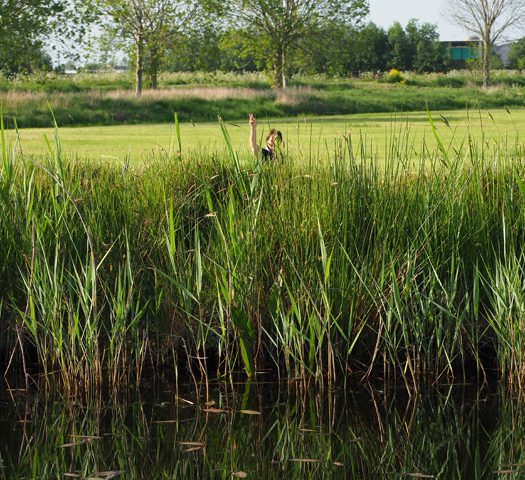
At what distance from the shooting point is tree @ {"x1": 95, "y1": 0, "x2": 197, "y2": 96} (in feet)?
115

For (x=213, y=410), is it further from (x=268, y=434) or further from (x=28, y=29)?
(x=28, y=29)

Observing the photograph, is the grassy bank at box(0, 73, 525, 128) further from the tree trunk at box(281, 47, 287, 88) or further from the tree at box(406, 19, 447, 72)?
the tree at box(406, 19, 447, 72)

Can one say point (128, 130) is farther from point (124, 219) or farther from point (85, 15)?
point (124, 219)

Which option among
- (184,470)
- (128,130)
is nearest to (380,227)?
(184,470)

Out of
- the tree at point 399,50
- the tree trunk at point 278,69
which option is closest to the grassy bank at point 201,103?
the tree trunk at point 278,69

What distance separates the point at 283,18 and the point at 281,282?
35320 mm

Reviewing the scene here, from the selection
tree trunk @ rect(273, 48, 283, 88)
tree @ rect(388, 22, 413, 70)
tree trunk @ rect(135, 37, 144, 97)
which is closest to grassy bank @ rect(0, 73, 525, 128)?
tree trunk @ rect(273, 48, 283, 88)

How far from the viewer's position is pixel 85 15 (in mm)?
28875

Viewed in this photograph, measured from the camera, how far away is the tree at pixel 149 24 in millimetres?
35156

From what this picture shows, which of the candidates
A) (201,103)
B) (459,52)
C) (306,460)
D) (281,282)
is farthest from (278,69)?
(459,52)

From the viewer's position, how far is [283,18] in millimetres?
39094

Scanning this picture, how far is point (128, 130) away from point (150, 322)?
17265 millimetres

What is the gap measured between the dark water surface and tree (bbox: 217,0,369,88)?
34.6 metres

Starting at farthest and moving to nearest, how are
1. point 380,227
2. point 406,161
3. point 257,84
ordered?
point 257,84 → point 406,161 → point 380,227
